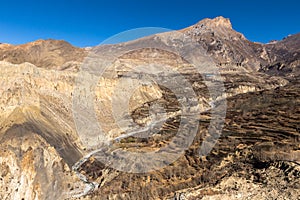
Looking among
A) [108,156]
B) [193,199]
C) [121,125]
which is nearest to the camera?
[193,199]

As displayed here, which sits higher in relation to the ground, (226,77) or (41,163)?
(226,77)

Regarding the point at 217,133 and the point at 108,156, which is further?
the point at 217,133

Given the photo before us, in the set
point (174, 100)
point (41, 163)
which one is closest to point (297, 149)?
point (41, 163)

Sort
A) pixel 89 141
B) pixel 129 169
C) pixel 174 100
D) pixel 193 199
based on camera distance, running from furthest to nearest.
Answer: pixel 174 100
pixel 89 141
pixel 129 169
pixel 193 199

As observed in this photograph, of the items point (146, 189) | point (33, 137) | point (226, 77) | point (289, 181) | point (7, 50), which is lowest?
point (146, 189)

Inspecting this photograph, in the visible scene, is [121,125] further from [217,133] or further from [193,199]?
[193,199]

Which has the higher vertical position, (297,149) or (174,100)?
(174,100)

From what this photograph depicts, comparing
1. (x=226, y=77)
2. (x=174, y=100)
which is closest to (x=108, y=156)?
(x=174, y=100)

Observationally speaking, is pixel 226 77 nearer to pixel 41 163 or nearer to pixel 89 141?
pixel 89 141

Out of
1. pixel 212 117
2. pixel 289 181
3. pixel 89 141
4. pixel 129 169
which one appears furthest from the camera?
pixel 212 117
